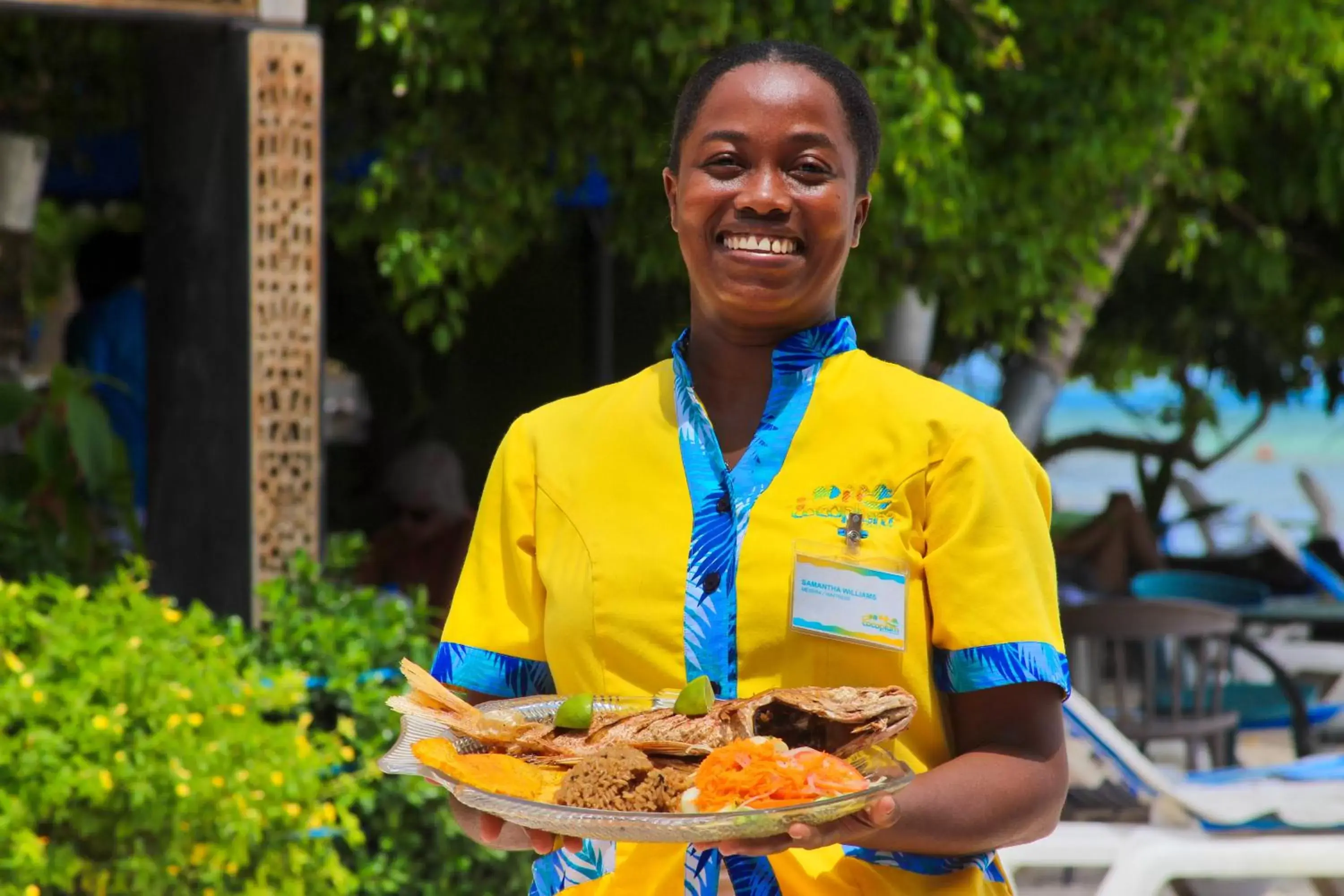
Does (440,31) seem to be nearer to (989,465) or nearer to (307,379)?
(307,379)

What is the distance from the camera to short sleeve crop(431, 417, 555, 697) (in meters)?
1.69

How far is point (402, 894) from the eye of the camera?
3920mm

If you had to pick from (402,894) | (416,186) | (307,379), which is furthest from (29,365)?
(402,894)

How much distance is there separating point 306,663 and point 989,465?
2.71 metres

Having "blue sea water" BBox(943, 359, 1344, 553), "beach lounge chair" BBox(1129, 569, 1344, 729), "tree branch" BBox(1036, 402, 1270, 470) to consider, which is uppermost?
"tree branch" BBox(1036, 402, 1270, 470)

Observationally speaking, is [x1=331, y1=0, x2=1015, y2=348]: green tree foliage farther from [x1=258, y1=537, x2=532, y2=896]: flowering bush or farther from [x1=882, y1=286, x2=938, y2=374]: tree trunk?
[x1=258, y1=537, x2=532, y2=896]: flowering bush

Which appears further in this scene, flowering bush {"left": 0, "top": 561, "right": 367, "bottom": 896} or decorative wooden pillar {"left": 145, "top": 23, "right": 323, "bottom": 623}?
decorative wooden pillar {"left": 145, "top": 23, "right": 323, "bottom": 623}

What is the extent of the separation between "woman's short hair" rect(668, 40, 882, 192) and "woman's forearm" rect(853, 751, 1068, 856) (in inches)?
22.3

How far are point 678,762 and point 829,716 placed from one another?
0.47 ft

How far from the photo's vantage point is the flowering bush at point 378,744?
12.5 ft

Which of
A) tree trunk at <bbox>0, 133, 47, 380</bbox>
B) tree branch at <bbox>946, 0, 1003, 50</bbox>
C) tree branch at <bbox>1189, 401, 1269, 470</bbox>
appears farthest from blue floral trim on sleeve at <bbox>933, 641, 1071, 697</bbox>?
tree branch at <bbox>1189, 401, 1269, 470</bbox>

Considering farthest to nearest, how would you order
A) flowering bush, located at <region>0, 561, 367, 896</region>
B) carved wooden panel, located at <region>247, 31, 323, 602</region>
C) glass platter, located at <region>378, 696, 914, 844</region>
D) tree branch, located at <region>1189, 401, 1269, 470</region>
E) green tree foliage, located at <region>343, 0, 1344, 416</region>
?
tree branch, located at <region>1189, 401, 1269, 470</region>
green tree foliage, located at <region>343, 0, 1344, 416</region>
carved wooden panel, located at <region>247, 31, 323, 602</region>
flowering bush, located at <region>0, 561, 367, 896</region>
glass platter, located at <region>378, 696, 914, 844</region>

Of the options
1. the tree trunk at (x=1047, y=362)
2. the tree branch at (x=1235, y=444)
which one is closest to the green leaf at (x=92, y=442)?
the tree trunk at (x=1047, y=362)

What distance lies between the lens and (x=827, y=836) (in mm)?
1356
